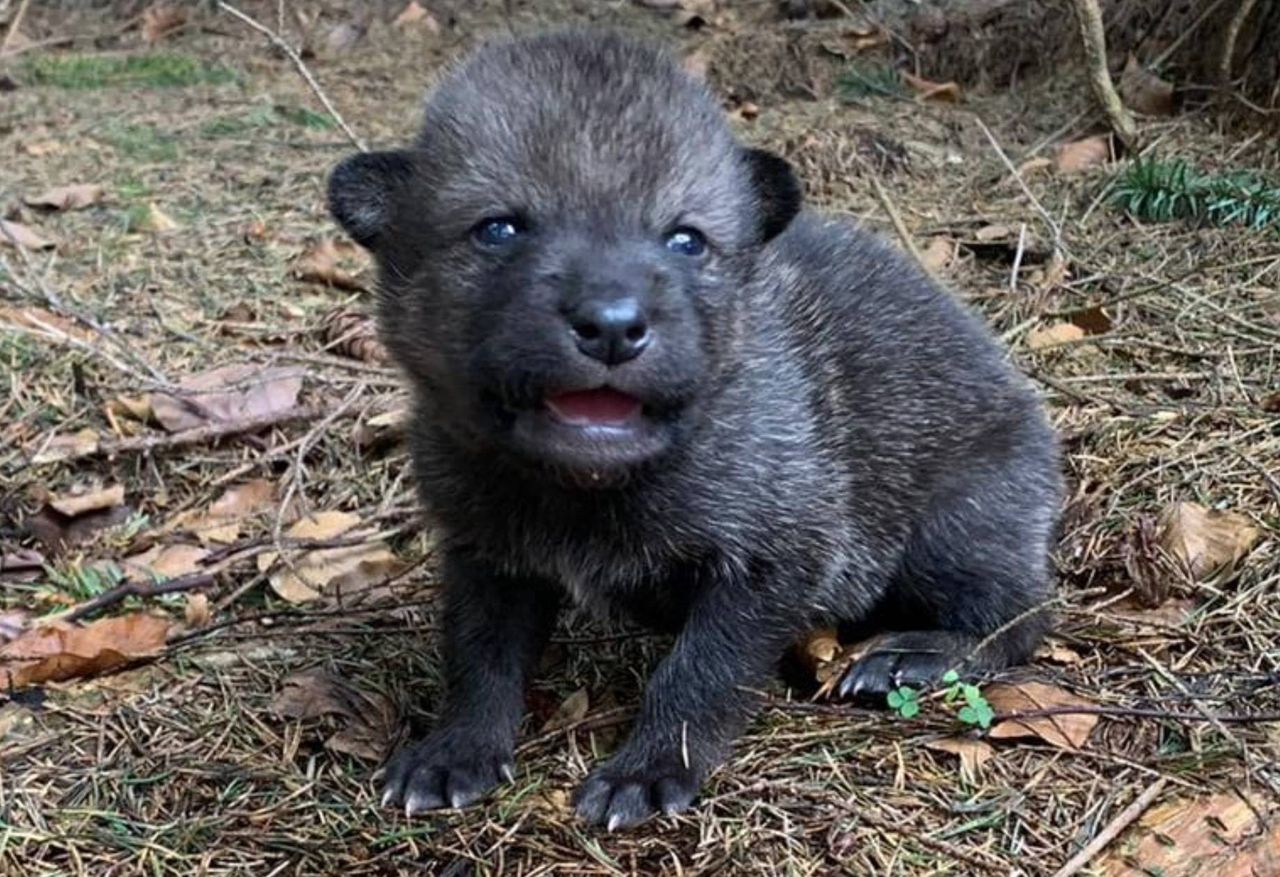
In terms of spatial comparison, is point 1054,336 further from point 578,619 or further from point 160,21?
point 160,21

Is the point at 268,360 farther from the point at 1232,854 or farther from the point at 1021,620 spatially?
the point at 1232,854

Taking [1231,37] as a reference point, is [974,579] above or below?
below

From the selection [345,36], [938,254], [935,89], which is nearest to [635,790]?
[938,254]

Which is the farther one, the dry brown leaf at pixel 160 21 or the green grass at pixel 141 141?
the dry brown leaf at pixel 160 21

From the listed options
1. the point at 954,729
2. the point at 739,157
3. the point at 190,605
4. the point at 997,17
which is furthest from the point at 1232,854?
the point at 997,17

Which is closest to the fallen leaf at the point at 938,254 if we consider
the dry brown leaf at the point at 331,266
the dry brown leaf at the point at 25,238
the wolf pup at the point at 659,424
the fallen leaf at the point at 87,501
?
the wolf pup at the point at 659,424

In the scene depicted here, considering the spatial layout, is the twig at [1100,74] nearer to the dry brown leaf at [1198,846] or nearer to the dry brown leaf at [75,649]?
the dry brown leaf at [1198,846]
